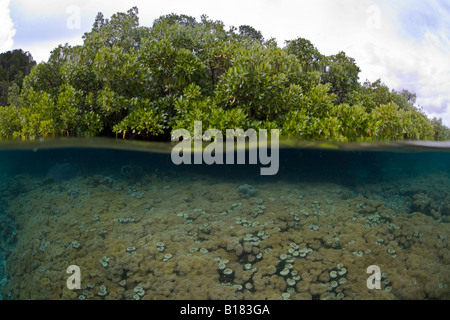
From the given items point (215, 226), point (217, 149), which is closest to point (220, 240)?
point (215, 226)

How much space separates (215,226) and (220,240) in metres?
0.41

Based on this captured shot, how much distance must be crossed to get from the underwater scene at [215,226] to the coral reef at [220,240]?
28 mm

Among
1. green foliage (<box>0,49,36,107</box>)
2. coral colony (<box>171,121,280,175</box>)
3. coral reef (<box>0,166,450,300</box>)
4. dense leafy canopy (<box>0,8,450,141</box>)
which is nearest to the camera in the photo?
coral reef (<box>0,166,450,300</box>)

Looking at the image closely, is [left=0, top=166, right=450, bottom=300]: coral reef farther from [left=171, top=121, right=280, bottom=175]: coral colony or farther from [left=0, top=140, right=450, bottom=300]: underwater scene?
[left=171, top=121, right=280, bottom=175]: coral colony

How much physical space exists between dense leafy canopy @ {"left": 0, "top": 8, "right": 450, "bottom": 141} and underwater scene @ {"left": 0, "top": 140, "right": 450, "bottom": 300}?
2.39ft

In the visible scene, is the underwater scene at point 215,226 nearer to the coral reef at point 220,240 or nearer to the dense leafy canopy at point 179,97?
the coral reef at point 220,240

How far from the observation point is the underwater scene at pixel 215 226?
7.54 metres

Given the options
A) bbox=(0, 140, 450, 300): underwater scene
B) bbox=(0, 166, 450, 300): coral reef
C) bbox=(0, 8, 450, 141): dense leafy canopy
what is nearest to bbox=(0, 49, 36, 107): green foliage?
bbox=(0, 8, 450, 141): dense leafy canopy

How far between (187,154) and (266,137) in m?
2.35

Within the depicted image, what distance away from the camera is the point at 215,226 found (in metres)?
8.30

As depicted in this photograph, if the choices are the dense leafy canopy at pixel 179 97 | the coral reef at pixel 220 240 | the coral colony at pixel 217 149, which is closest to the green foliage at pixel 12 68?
the dense leafy canopy at pixel 179 97

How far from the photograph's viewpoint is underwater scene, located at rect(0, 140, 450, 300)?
7535 mm
